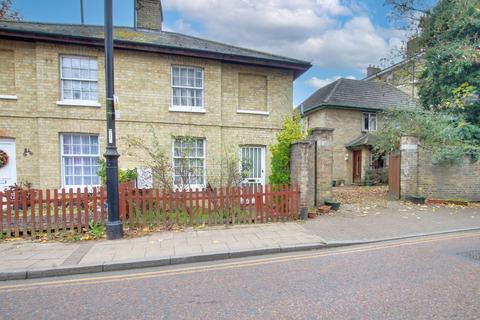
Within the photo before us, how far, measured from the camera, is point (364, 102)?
20.9 m

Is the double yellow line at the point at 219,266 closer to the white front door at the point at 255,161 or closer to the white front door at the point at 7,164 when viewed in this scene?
the white front door at the point at 255,161

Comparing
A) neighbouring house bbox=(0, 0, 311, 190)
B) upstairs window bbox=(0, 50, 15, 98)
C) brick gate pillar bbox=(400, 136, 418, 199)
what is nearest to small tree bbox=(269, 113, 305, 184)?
neighbouring house bbox=(0, 0, 311, 190)

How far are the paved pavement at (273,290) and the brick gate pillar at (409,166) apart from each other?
595 cm

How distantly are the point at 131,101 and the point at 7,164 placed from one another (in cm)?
497

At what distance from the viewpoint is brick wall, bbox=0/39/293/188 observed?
9961mm

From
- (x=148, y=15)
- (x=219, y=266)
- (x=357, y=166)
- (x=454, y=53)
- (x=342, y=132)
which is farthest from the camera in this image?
(x=342, y=132)

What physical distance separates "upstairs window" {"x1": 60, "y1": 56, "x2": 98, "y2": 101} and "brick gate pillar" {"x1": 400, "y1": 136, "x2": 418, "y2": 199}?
12.2 meters

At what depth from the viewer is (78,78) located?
10328mm

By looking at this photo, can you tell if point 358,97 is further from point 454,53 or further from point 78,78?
point 78,78

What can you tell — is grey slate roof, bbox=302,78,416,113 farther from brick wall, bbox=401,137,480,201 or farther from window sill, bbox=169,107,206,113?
window sill, bbox=169,107,206,113

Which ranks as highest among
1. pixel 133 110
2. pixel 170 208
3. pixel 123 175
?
pixel 133 110

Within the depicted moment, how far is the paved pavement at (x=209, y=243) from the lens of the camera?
15.0 feet

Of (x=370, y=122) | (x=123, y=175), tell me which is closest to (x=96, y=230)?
(x=123, y=175)

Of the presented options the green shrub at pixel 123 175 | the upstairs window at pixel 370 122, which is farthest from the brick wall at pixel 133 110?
the upstairs window at pixel 370 122
